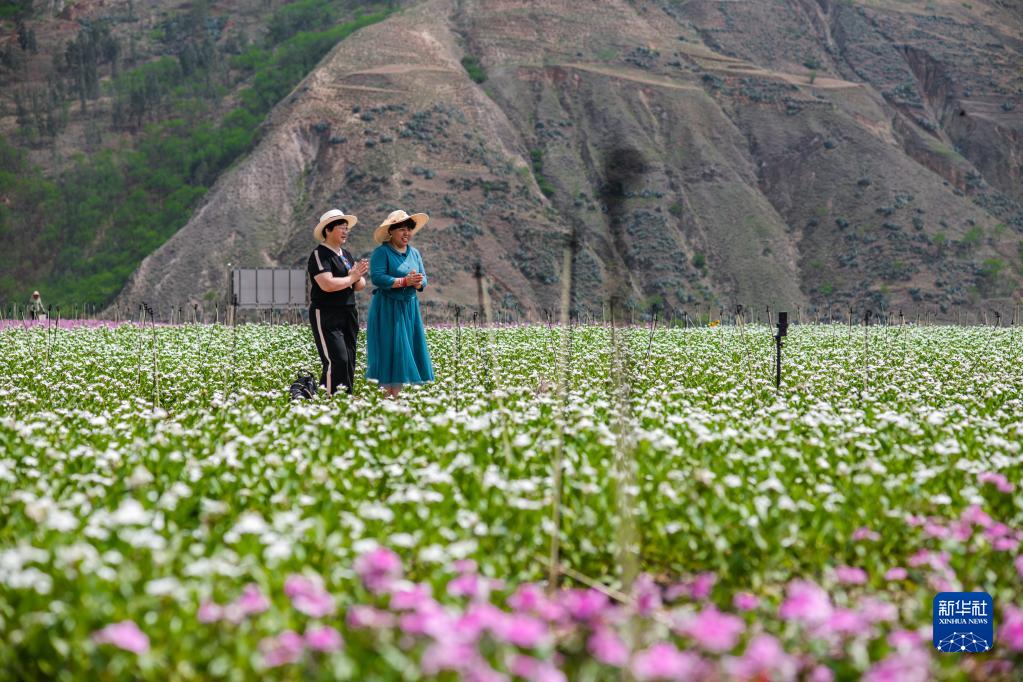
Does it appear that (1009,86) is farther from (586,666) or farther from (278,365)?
(586,666)

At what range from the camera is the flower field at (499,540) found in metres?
3.70

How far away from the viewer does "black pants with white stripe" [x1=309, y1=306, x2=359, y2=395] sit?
1177 cm

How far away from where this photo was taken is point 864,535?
5629 mm

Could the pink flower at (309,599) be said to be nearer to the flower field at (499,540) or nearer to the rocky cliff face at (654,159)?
the flower field at (499,540)

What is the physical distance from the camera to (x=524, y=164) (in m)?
69.1

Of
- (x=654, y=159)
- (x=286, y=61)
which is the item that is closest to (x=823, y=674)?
(x=654, y=159)

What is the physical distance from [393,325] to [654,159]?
6327cm

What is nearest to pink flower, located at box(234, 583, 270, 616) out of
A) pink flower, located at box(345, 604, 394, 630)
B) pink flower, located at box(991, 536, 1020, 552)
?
pink flower, located at box(345, 604, 394, 630)

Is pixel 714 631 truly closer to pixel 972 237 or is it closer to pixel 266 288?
pixel 266 288

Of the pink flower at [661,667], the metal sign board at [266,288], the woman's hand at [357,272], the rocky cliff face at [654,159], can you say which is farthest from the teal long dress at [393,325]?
the rocky cliff face at [654,159]

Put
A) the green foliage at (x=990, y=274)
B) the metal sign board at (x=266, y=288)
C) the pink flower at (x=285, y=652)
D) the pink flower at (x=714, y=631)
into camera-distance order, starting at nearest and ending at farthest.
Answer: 1. the pink flower at (x=714, y=631)
2. the pink flower at (x=285, y=652)
3. the metal sign board at (x=266, y=288)
4. the green foliage at (x=990, y=274)

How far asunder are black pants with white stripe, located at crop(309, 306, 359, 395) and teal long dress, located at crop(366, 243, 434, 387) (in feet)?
0.95

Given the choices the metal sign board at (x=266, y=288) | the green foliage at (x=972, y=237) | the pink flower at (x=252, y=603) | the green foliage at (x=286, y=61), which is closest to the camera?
the pink flower at (x=252, y=603)

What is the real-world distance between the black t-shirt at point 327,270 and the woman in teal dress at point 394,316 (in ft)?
1.11
